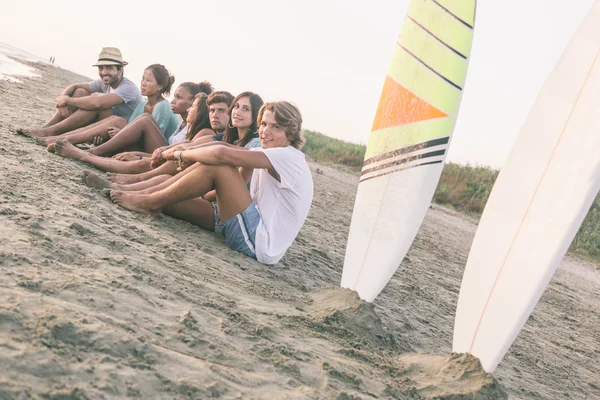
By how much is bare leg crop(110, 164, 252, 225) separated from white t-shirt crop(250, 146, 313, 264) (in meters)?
0.12

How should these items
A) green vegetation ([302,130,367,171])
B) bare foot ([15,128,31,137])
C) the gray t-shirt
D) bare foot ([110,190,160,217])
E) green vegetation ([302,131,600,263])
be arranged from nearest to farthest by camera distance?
bare foot ([110,190,160,217]), bare foot ([15,128,31,137]), the gray t-shirt, green vegetation ([302,131,600,263]), green vegetation ([302,130,367,171])

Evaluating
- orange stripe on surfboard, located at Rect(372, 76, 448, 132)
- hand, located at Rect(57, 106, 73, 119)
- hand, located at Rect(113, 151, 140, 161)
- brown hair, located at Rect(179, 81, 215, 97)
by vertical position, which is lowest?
hand, located at Rect(113, 151, 140, 161)

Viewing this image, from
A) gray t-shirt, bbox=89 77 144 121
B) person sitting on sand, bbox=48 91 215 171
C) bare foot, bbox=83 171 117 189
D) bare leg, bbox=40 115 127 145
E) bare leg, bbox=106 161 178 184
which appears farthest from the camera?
gray t-shirt, bbox=89 77 144 121

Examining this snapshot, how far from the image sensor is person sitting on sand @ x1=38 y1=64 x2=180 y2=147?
4637 millimetres

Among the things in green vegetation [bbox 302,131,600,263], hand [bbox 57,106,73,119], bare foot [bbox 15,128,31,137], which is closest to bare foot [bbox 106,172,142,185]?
bare foot [bbox 15,128,31,137]

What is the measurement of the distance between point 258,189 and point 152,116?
5.60ft

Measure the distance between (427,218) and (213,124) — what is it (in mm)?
6152

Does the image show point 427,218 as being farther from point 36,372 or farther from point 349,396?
point 36,372

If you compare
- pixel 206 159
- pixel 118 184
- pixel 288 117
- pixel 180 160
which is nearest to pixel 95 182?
pixel 118 184

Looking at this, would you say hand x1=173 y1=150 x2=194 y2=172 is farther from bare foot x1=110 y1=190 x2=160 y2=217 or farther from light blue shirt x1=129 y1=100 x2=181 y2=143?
light blue shirt x1=129 y1=100 x2=181 y2=143

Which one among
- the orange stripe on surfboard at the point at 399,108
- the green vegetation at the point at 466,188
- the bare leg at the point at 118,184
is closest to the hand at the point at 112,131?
the bare leg at the point at 118,184

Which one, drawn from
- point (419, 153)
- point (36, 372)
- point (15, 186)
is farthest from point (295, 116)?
point (36, 372)

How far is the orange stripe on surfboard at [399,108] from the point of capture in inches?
123

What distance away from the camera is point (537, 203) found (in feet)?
7.91
